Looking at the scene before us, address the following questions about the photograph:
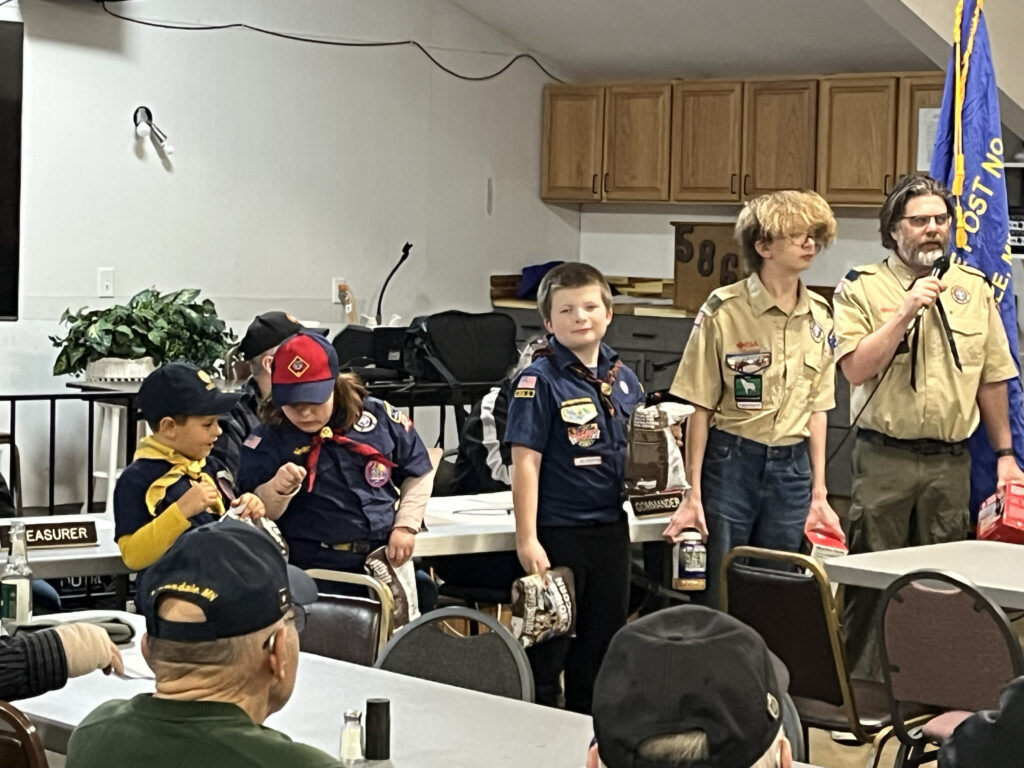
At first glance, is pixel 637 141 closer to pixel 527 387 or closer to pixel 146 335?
pixel 146 335

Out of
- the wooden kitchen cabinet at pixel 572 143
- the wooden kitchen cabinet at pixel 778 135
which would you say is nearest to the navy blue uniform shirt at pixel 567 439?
the wooden kitchen cabinet at pixel 778 135

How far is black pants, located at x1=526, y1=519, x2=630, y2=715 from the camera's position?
4.49 meters

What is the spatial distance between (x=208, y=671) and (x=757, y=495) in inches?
108

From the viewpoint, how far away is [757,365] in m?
4.60

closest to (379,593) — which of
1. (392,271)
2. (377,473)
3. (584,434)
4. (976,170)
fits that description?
(377,473)

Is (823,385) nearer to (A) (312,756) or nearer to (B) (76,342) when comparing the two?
(A) (312,756)

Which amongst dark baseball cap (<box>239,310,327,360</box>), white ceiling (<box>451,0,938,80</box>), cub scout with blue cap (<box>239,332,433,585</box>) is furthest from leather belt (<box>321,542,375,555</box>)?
white ceiling (<box>451,0,938,80</box>)

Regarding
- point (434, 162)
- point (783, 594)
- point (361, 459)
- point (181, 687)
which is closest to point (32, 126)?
point (434, 162)

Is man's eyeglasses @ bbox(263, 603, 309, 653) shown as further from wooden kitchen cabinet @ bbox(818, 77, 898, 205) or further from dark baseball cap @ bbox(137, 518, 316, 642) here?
wooden kitchen cabinet @ bbox(818, 77, 898, 205)

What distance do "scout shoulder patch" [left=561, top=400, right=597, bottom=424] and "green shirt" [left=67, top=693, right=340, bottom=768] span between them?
2463 mm

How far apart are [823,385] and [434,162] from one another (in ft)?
20.5

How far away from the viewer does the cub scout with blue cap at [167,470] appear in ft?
12.4

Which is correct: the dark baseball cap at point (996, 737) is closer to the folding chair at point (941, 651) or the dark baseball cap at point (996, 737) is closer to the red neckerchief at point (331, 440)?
the folding chair at point (941, 651)

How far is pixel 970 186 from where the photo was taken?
5.38 meters
